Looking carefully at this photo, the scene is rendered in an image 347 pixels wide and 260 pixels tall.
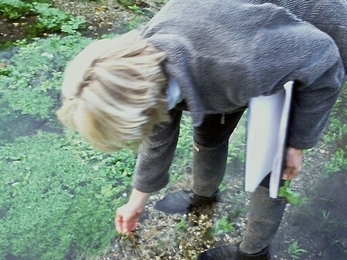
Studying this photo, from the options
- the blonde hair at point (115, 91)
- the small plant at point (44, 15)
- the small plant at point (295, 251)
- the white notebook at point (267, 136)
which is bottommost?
the small plant at point (295, 251)

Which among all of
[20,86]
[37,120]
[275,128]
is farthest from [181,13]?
[20,86]

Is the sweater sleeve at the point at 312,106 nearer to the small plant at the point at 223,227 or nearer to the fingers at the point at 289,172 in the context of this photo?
the fingers at the point at 289,172

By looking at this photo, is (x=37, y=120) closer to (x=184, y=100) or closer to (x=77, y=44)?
(x=77, y=44)

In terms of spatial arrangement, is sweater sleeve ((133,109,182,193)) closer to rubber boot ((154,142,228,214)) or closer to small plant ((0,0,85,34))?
rubber boot ((154,142,228,214))

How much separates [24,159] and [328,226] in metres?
1.62

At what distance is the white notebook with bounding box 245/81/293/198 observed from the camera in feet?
4.73

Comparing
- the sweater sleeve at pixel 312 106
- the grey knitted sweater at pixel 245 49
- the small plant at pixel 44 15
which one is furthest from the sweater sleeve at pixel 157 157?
the small plant at pixel 44 15

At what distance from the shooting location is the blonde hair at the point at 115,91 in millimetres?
1177

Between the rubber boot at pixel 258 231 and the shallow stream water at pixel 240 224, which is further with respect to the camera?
the shallow stream water at pixel 240 224

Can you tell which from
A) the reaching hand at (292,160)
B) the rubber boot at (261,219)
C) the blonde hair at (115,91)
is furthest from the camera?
the rubber boot at (261,219)

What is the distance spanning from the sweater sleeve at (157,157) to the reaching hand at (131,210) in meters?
0.05

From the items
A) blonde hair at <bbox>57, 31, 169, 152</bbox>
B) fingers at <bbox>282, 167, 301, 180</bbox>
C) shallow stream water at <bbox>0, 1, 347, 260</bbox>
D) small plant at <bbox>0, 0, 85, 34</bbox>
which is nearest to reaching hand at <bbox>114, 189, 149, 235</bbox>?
shallow stream water at <bbox>0, 1, 347, 260</bbox>

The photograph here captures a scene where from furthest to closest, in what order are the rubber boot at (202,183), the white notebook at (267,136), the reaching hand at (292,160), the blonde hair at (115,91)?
the rubber boot at (202,183)
the reaching hand at (292,160)
the white notebook at (267,136)
the blonde hair at (115,91)

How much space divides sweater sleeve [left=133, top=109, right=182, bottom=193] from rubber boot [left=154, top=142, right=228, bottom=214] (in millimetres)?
299
